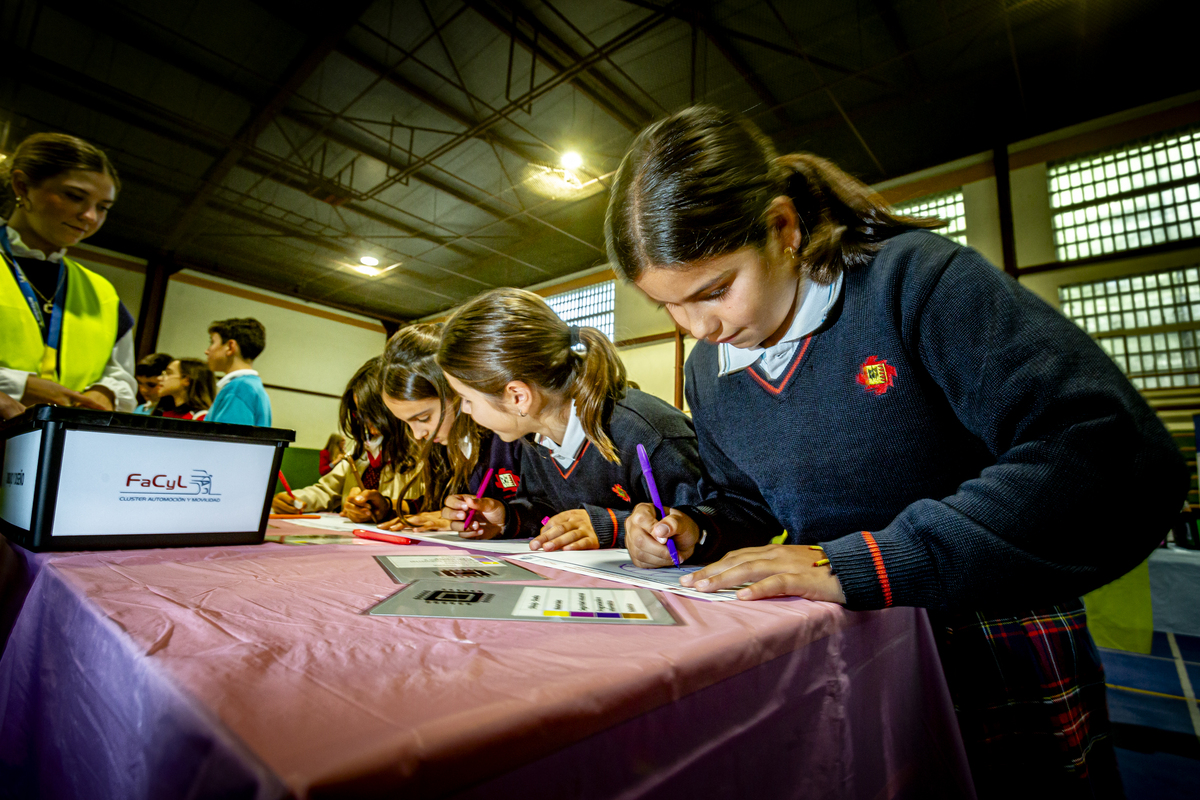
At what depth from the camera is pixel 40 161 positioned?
1.29m

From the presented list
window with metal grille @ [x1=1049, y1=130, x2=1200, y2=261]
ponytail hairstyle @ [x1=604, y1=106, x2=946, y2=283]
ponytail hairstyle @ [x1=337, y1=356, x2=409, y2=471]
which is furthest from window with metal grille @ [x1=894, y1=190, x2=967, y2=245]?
ponytail hairstyle @ [x1=604, y1=106, x2=946, y2=283]

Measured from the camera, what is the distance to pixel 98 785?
286 mm

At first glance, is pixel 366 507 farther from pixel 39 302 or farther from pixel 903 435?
pixel 903 435

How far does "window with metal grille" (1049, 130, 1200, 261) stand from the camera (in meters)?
4.49

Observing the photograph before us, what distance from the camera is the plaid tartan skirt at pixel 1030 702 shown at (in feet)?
1.93

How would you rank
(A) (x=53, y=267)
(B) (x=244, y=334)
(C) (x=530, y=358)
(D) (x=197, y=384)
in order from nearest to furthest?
(C) (x=530, y=358)
(A) (x=53, y=267)
(B) (x=244, y=334)
(D) (x=197, y=384)

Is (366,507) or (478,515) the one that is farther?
(366,507)

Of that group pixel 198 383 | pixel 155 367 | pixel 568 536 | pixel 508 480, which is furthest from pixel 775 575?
pixel 155 367

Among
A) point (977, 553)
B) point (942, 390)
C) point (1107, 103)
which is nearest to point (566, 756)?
point (977, 553)

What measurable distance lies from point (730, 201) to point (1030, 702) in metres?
0.67

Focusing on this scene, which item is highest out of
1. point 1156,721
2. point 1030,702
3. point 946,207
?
point 946,207

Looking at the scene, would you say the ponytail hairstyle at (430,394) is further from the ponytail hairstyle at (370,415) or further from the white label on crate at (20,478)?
the white label on crate at (20,478)

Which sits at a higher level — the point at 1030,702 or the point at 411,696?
the point at 411,696

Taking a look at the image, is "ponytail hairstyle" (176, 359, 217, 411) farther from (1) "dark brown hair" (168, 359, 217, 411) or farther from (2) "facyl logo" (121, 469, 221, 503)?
(2) "facyl logo" (121, 469, 221, 503)
